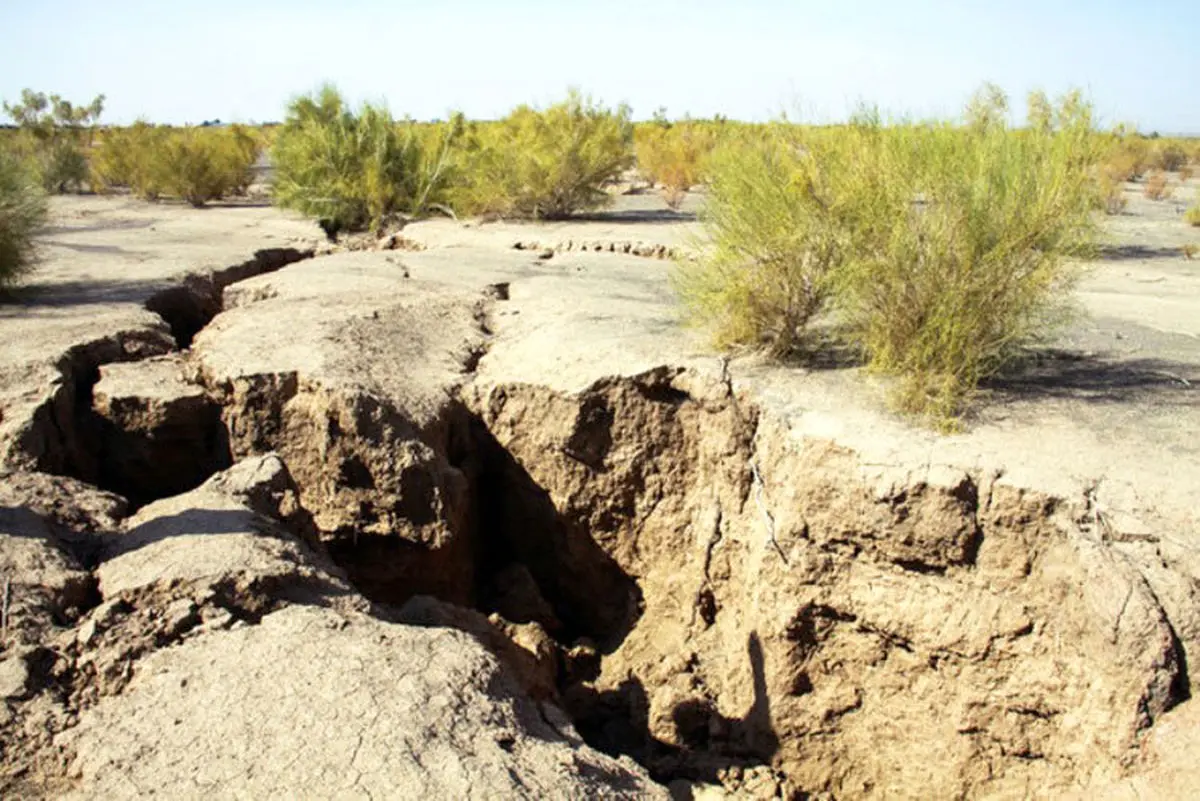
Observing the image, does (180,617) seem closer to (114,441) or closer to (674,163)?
(114,441)

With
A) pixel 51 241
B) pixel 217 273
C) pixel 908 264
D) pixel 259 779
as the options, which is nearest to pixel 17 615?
pixel 259 779

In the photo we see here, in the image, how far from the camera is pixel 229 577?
3.63m

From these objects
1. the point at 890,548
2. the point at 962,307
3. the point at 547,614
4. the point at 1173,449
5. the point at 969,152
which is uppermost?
the point at 969,152

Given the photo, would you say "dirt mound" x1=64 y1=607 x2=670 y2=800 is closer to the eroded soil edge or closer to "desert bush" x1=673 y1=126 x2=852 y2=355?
the eroded soil edge

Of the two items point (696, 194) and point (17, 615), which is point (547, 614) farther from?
point (696, 194)

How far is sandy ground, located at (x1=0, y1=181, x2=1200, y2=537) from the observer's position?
4.46m

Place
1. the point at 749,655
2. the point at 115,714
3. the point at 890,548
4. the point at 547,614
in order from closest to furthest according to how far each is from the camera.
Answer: the point at 115,714, the point at 890,548, the point at 749,655, the point at 547,614

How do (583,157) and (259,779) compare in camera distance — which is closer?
(259,779)

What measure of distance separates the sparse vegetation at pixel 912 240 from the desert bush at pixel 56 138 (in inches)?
429

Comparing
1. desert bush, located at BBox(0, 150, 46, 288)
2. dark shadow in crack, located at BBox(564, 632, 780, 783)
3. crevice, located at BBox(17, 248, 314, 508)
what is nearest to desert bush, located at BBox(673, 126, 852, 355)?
dark shadow in crack, located at BBox(564, 632, 780, 783)

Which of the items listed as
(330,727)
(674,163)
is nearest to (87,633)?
(330,727)

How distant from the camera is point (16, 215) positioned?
7.97 m

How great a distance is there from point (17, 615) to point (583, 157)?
1050 centimetres

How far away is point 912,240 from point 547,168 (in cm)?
804
